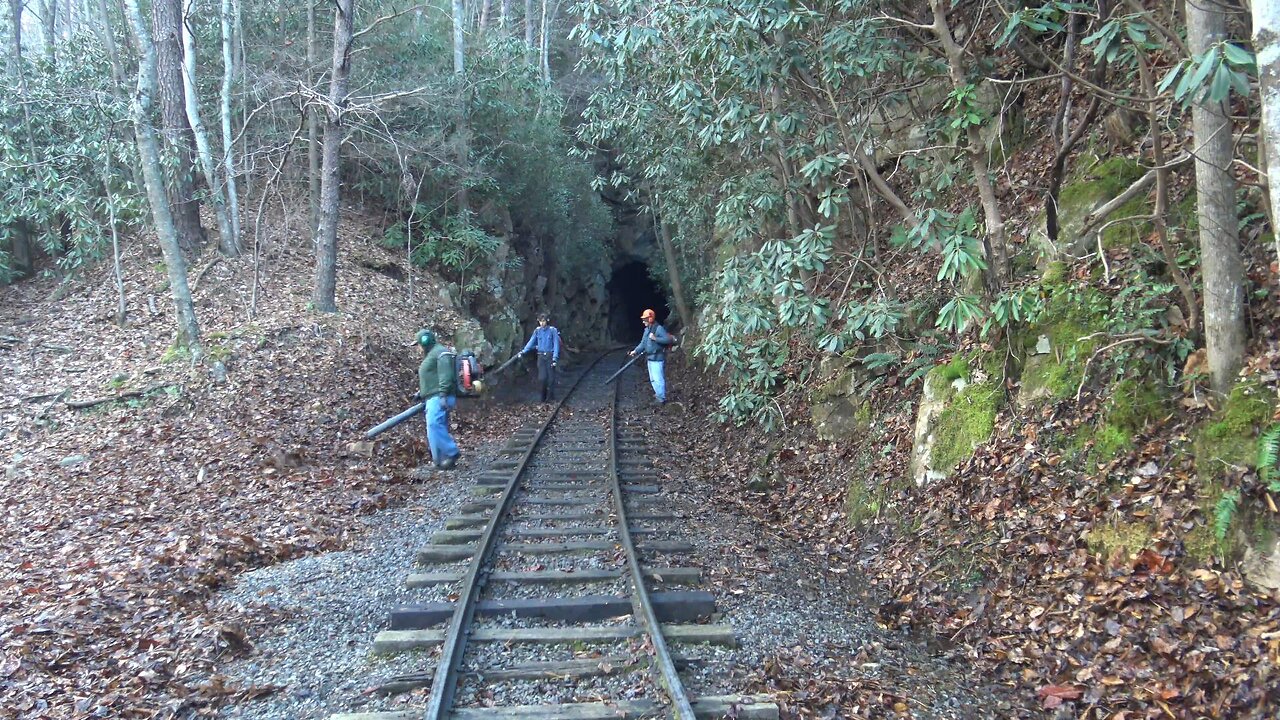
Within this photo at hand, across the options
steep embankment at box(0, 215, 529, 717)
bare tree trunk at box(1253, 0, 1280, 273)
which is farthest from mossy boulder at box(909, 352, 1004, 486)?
steep embankment at box(0, 215, 529, 717)

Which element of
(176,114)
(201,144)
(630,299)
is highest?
(176,114)

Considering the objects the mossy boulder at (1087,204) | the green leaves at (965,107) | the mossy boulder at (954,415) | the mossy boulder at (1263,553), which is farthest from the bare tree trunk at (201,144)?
the mossy boulder at (1263,553)

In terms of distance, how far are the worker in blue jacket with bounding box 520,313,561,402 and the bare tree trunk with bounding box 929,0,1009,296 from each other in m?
9.82

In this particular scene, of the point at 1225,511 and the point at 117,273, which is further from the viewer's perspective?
the point at 117,273

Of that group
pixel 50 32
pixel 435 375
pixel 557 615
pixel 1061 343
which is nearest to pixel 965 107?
pixel 1061 343

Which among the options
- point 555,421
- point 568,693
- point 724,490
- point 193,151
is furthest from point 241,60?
point 568,693

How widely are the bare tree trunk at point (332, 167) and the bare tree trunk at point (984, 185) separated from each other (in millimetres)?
10655

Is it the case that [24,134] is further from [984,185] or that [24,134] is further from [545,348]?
[984,185]

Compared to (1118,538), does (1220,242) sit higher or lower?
higher

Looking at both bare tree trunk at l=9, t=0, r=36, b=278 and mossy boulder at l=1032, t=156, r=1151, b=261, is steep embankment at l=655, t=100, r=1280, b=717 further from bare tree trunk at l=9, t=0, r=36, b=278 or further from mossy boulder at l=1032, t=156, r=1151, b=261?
bare tree trunk at l=9, t=0, r=36, b=278

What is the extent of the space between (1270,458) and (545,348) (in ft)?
41.7

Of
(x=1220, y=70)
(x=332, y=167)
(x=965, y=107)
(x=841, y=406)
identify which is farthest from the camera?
(x=332, y=167)

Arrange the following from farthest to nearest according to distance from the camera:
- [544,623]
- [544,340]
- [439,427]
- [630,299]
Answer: [630,299]
[544,340]
[439,427]
[544,623]

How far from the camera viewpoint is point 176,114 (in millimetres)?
13492
